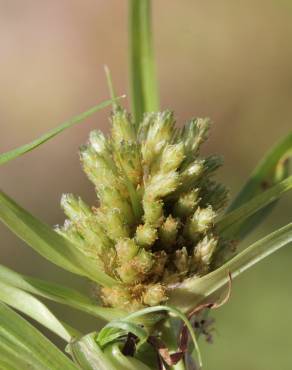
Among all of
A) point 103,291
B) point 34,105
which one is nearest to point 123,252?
point 103,291

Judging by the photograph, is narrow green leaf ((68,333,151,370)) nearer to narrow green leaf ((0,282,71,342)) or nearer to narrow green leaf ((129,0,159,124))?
narrow green leaf ((0,282,71,342))

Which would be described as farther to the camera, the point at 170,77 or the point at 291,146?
the point at 170,77

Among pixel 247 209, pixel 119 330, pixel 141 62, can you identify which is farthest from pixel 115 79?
pixel 119 330

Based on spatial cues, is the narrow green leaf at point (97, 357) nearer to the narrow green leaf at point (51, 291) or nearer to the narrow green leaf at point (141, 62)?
the narrow green leaf at point (51, 291)

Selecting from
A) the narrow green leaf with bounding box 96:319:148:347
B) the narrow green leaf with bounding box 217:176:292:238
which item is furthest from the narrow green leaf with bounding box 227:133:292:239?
the narrow green leaf with bounding box 96:319:148:347

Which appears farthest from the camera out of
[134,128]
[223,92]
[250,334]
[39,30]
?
[39,30]

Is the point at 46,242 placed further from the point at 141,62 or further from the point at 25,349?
the point at 141,62

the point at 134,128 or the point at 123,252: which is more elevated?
the point at 134,128

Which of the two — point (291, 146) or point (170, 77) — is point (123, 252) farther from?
point (170, 77)
